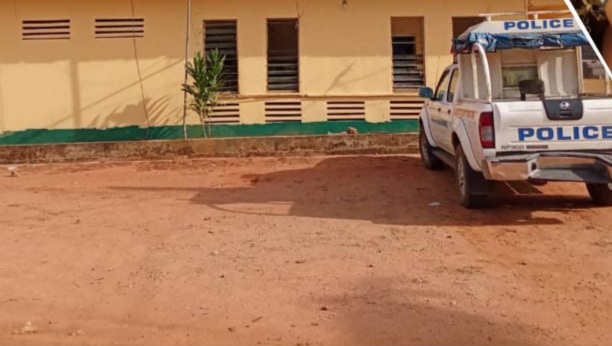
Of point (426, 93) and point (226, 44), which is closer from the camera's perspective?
point (426, 93)

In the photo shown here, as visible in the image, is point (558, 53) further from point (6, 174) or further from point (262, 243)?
point (6, 174)

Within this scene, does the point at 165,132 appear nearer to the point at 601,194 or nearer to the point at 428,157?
the point at 428,157

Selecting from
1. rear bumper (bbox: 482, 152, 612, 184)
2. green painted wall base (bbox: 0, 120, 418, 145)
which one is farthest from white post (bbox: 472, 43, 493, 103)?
green painted wall base (bbox: 0, 120, 418, 145)

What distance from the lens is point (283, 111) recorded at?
1518cm

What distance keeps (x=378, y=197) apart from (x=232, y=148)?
5.21m

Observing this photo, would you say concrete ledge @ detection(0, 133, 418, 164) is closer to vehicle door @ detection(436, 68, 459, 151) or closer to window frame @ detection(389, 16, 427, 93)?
window frame @ detection(389, 16, 427, 93)

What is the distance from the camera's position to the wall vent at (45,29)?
587 inches

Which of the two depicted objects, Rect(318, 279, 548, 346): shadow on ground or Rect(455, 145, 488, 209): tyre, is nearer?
Rect(318, 279, 548, 346): shadow on ground

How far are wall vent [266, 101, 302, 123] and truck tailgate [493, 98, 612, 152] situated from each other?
8.18 metres

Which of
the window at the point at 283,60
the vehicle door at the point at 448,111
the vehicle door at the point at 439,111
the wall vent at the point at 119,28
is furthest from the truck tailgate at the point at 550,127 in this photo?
the wall vent at the point at 119,28

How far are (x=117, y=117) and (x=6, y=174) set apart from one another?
3.22m

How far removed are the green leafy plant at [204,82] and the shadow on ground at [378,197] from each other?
3291 millimetres

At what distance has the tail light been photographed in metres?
7.27

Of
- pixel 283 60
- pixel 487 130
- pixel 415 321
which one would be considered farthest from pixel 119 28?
pixel 415 321
